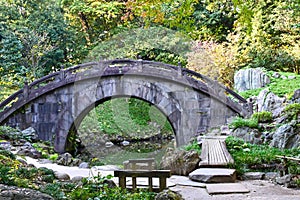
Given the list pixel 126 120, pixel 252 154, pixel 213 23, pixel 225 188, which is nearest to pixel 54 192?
pixel 225 188

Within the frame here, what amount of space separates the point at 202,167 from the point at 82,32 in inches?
712

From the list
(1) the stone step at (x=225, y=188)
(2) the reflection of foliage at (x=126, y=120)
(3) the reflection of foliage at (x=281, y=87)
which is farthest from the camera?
(2) the reflection of foliage at (x=126, y=120)

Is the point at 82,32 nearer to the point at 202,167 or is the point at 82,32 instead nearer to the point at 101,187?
the point at 202,167

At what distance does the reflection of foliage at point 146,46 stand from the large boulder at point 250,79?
176 inches

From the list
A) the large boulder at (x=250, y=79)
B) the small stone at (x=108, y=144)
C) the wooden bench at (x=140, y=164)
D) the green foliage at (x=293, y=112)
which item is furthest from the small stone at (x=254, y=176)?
the small stone at (x=108, y=144)

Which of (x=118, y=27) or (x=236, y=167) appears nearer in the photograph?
(x=236, y=167)

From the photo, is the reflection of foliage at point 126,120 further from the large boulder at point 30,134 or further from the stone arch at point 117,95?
the large boulder at point 30,134

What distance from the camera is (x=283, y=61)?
1877 centimetres

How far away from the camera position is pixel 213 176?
7742mm

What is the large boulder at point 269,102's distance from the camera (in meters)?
13.5

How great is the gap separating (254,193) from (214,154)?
274 cm

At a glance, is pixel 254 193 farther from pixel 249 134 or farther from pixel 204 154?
pixel 249 134

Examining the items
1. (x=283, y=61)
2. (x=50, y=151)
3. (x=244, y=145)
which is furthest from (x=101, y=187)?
(x=283, y=61)

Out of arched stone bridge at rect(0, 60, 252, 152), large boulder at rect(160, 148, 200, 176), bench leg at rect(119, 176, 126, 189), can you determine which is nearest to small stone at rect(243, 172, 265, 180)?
large boulder at rect(160, 148, 200, 176)
